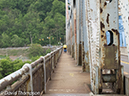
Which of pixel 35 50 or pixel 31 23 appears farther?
pixel 31 23

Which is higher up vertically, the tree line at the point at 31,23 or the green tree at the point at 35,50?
the tree line at the point at 31,23

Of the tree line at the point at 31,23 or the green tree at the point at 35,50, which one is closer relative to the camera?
the green tree at the point at 35,50

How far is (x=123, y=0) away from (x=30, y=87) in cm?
216

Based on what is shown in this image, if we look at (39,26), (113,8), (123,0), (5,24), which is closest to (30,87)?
(123,0)

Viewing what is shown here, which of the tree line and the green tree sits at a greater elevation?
the tree line

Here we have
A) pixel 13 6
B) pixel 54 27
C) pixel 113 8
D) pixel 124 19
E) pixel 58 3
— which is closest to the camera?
pixel 124 19

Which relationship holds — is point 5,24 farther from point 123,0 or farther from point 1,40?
point 123,0

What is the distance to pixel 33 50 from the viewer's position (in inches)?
3369

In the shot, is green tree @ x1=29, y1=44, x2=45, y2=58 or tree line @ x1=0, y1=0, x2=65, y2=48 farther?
tree line @ x1=0, y1=0, x2=65, y2=48

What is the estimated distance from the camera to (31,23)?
130750 millimetres

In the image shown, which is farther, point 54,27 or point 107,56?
point 54,27

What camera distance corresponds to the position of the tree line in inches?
4354

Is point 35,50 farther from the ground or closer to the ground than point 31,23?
closer to the ground

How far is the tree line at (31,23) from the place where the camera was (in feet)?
363
